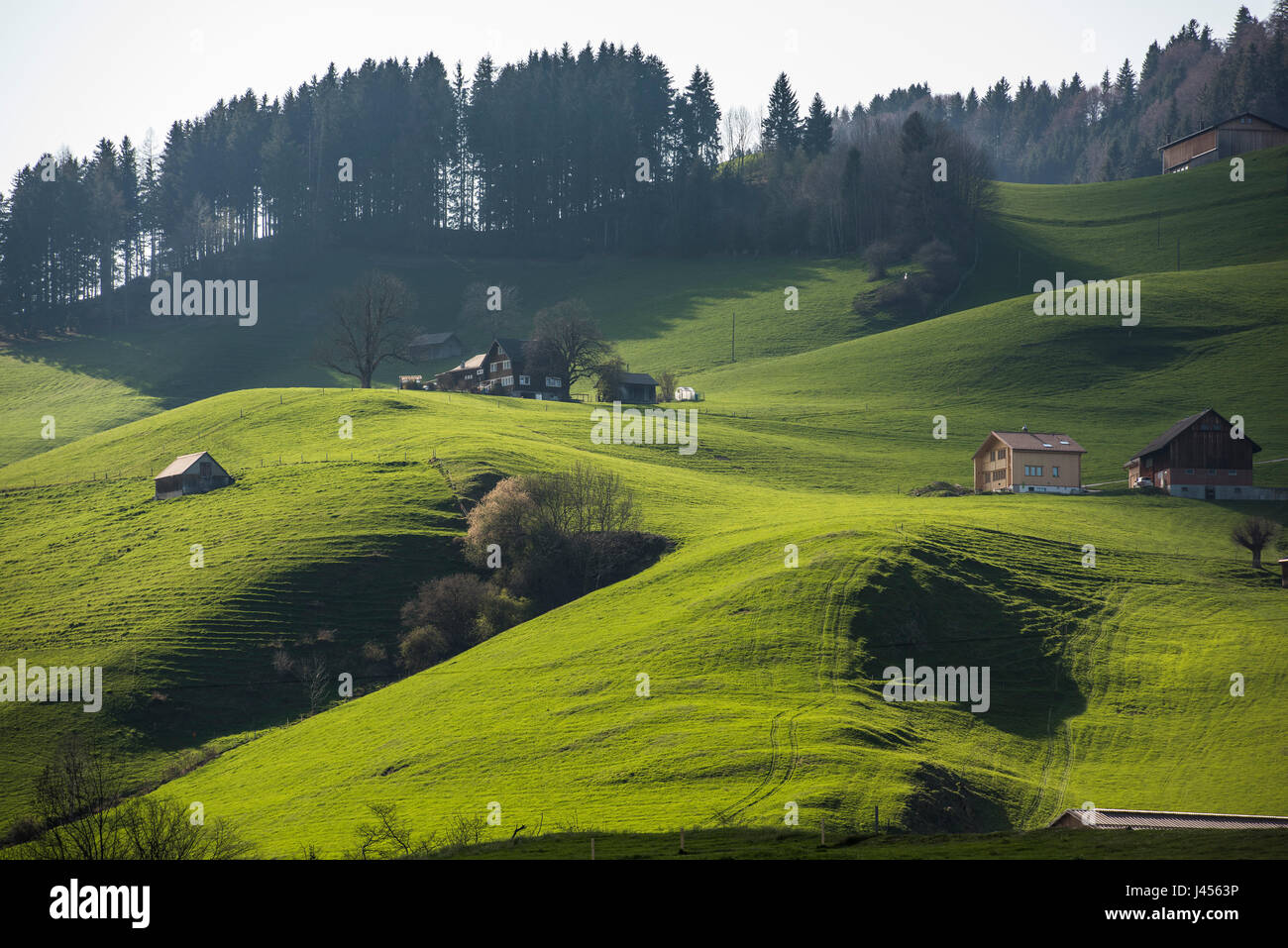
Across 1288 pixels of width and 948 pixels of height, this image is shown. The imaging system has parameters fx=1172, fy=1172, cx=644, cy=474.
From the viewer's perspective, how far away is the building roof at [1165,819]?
42750 millimetres

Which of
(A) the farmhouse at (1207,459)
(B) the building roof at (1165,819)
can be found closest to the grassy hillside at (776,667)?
(B) the building roof at (1165,819)

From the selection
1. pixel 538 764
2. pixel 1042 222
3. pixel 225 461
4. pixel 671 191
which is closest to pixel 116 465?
pixel 225 461

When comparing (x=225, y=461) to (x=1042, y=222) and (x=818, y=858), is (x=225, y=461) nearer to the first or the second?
(x=818, y=858)

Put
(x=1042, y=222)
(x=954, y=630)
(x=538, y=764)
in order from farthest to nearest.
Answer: (x=1042, y=222), (x=954, y=630), (x=538, y=764)

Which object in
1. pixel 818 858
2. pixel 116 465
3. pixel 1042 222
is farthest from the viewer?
pixel 1042 222

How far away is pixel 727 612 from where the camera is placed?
2660 inches

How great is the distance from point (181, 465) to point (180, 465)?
0.18 meters

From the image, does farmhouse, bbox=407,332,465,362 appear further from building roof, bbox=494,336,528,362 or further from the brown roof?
the brown roof

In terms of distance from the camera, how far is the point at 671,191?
197000 millimetres

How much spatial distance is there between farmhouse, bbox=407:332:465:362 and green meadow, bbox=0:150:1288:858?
36549 mm

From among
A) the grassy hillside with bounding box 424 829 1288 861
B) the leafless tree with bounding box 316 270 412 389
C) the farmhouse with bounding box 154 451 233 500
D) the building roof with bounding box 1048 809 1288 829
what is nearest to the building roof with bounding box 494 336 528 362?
the leafless tree with bounding box 316 270 412 389

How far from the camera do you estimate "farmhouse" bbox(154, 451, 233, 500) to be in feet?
309

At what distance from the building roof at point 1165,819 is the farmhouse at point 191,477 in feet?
238
